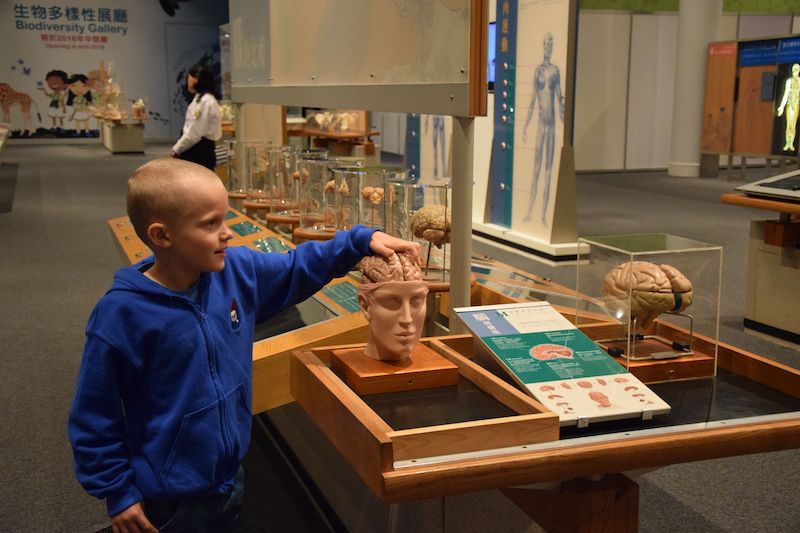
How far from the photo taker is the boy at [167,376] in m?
1.56

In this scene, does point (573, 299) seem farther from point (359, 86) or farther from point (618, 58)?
point (618, 58)

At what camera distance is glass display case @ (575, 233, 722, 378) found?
6.35ft

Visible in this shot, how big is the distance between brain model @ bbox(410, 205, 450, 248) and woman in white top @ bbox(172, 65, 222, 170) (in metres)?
4.64

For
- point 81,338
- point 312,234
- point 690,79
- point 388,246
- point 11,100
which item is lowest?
point 81,338

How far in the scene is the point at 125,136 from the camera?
18031 millimetres

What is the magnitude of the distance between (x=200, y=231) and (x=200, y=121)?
5663 mm

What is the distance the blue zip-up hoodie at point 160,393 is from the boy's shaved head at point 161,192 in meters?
0.11

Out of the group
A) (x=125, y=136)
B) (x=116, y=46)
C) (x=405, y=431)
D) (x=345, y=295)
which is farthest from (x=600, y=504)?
(x=116, y=46)

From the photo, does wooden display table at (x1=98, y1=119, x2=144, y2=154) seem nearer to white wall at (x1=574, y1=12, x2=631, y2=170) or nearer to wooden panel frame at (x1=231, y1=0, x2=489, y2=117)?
white wall at (x1=574, y1=12, x2=631, y2=170)

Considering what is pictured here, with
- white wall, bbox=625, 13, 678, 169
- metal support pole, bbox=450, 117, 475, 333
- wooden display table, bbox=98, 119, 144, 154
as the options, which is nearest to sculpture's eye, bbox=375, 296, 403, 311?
metal support pole, bbox=450, 117, 475, 333

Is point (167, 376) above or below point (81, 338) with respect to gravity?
above

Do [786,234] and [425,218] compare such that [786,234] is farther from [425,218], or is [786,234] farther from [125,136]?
[125,136]

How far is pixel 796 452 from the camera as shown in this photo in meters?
3.50

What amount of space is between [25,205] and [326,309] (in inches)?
370
